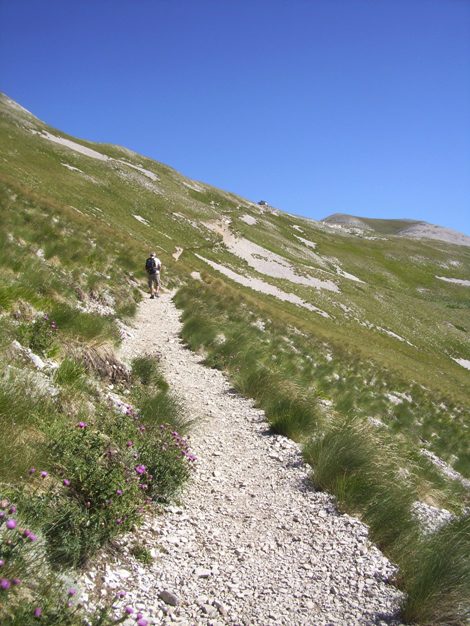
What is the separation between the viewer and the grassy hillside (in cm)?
659

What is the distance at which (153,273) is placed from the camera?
2255 centimetres

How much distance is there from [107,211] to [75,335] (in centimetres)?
4035

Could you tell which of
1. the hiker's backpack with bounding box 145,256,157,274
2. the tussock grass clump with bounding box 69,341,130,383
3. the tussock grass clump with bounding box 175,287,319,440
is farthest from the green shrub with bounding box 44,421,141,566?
the hiker's backpack with bounding box 145,256,157,274

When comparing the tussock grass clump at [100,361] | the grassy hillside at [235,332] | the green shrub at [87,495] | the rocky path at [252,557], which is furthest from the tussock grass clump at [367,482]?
the tussock grass clump at [100,361]

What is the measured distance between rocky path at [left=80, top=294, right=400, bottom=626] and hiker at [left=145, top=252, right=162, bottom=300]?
49.9 feet

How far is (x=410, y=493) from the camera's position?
6340 mm

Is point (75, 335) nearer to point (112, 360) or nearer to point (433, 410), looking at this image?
point (112, 360)

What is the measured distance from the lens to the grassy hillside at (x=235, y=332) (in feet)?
21.6

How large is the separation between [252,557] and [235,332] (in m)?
12.2

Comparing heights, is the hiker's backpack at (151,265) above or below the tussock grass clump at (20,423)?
above

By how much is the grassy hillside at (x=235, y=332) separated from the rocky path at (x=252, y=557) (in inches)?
19.6

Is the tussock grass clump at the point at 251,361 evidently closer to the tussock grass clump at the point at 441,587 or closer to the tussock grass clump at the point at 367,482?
the tussock grass clump at the point at 367,482

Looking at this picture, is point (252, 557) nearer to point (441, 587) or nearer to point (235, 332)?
point (441, 587)

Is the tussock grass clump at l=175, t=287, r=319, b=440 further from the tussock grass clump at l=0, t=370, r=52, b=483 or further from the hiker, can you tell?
the tussock grass clump at l=0, t=370, r=52, b=483
